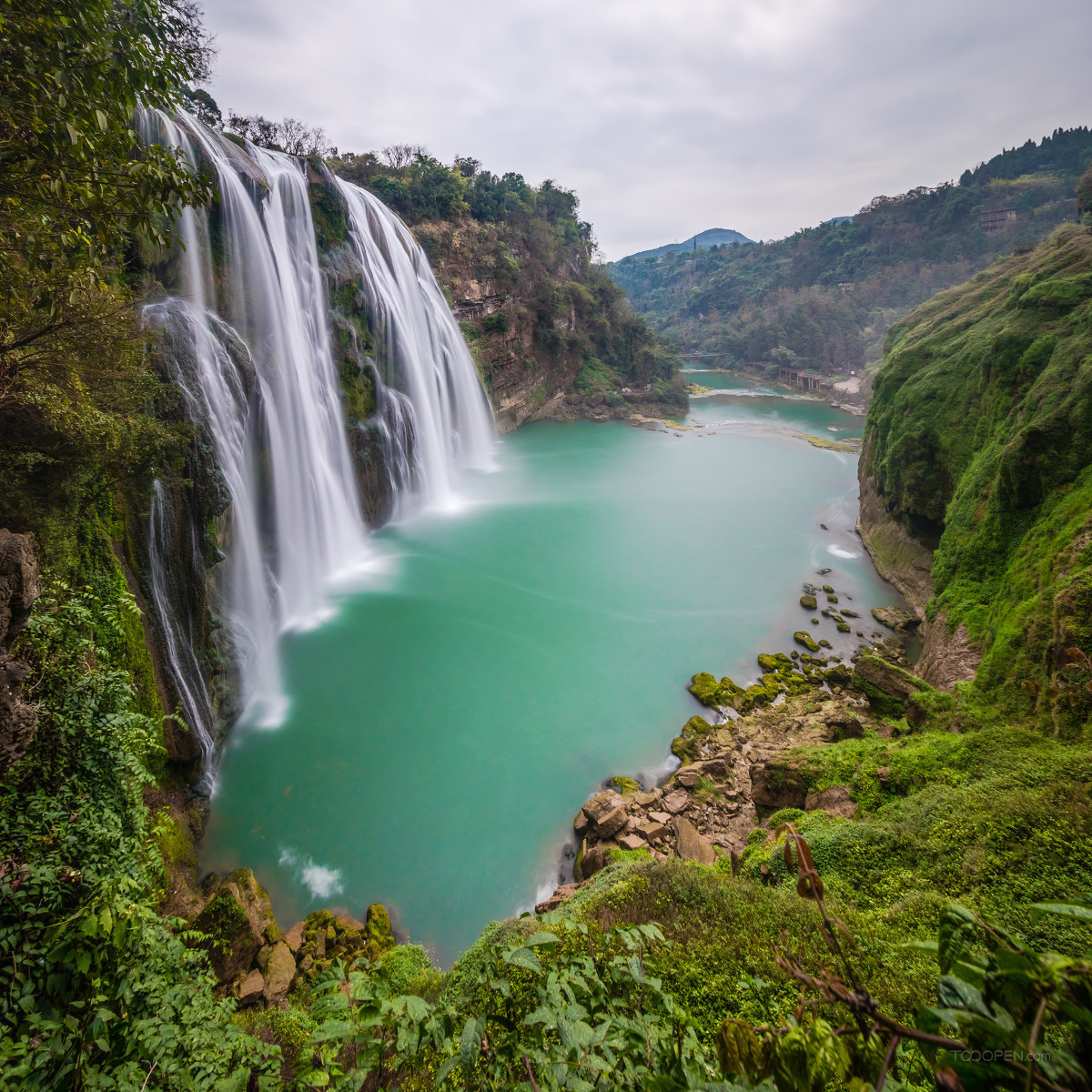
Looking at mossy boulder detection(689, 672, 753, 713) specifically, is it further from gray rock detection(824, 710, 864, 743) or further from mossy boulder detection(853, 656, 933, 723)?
mossy boulder detection(853, 656, 933, 723)

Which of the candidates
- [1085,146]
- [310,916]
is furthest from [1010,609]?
[1085,146]

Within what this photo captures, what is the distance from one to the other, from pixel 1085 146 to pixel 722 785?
9341 centimetres

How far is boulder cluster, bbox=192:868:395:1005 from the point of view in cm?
452

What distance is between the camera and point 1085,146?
59250mm

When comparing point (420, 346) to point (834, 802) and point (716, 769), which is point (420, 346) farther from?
point (834, 802)

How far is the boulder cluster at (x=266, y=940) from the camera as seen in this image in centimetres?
452

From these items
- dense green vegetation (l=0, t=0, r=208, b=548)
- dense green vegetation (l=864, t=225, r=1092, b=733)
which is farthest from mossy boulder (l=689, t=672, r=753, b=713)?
dense green vegetation (l=0, t=0, r=208, b=548)

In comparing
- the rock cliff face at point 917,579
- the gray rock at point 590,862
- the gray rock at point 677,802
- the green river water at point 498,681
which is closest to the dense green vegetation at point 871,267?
the rock cliff face at point 917,579

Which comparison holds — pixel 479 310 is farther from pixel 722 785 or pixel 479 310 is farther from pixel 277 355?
pixel 722 785

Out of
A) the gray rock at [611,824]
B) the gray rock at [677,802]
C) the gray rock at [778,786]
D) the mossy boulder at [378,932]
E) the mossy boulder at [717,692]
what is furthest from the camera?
the mossy boulder at [717,692]

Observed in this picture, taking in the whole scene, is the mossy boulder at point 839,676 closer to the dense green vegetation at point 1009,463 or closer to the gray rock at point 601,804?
the dense green vegetation at point 1009,463

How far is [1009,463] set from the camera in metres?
8.34

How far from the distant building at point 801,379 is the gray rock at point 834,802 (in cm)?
4774

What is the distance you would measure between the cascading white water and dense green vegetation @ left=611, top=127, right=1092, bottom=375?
40.4 metres
